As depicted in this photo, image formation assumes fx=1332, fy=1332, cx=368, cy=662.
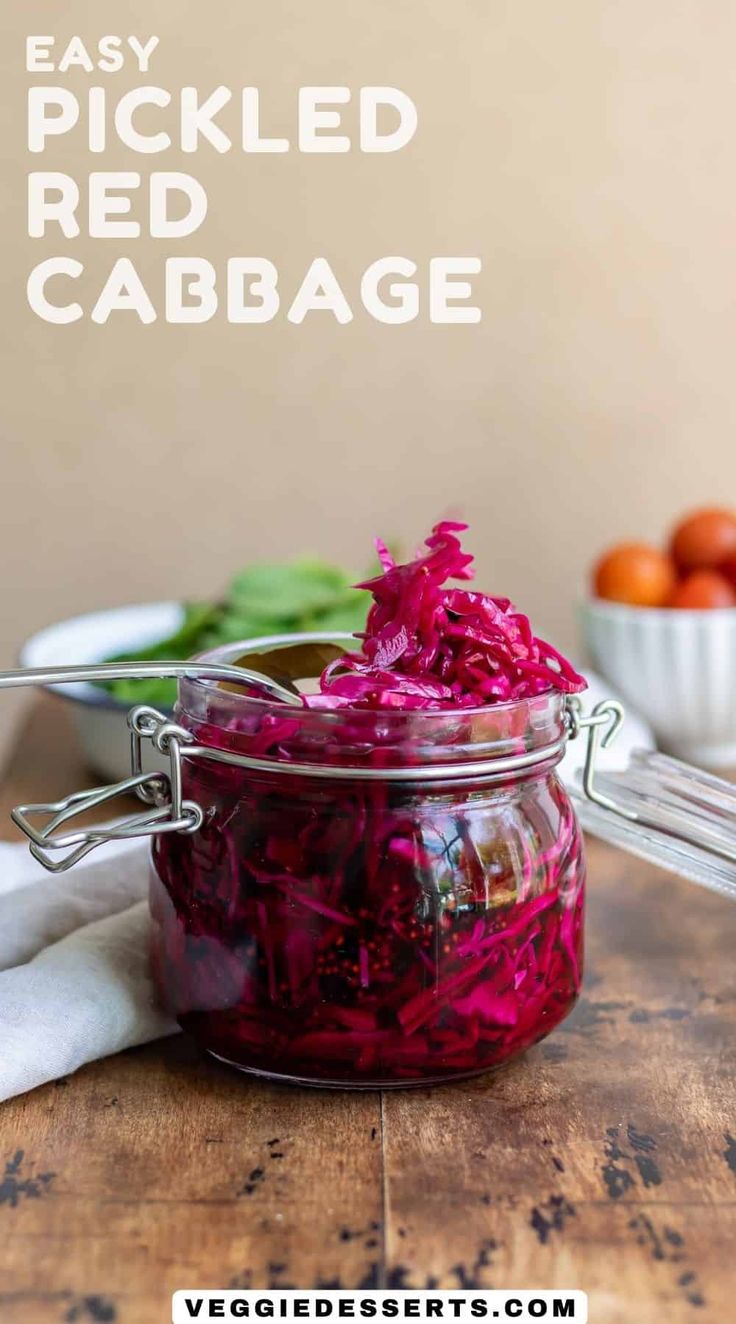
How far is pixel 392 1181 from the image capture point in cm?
63

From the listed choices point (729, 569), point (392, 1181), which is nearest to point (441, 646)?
point (392, 1181)

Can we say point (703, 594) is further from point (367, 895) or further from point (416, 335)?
point (367, 895)

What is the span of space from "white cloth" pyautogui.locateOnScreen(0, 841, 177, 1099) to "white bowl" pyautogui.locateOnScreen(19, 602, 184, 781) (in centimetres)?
26

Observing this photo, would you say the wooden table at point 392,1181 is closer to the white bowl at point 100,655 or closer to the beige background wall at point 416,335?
the white bowl at point 100,655

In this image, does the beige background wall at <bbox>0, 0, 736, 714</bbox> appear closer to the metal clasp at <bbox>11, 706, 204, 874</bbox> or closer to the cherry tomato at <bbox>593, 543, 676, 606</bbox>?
the cherry tomato at <bbox>593, 543, 676, 606</bbox>

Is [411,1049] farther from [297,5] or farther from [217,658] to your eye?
[297,5]

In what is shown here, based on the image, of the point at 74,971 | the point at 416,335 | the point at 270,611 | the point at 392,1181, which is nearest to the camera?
the point at 392,1181

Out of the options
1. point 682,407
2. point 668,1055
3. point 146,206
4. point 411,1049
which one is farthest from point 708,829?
point 146,206

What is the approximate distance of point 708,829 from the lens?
810 mm

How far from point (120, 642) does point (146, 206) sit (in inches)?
30.7

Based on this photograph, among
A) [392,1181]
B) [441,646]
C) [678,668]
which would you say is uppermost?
[441,646]

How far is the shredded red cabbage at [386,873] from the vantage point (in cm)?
66

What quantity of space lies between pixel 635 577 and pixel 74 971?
904mm

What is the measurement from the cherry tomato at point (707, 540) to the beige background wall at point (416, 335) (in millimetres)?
460
